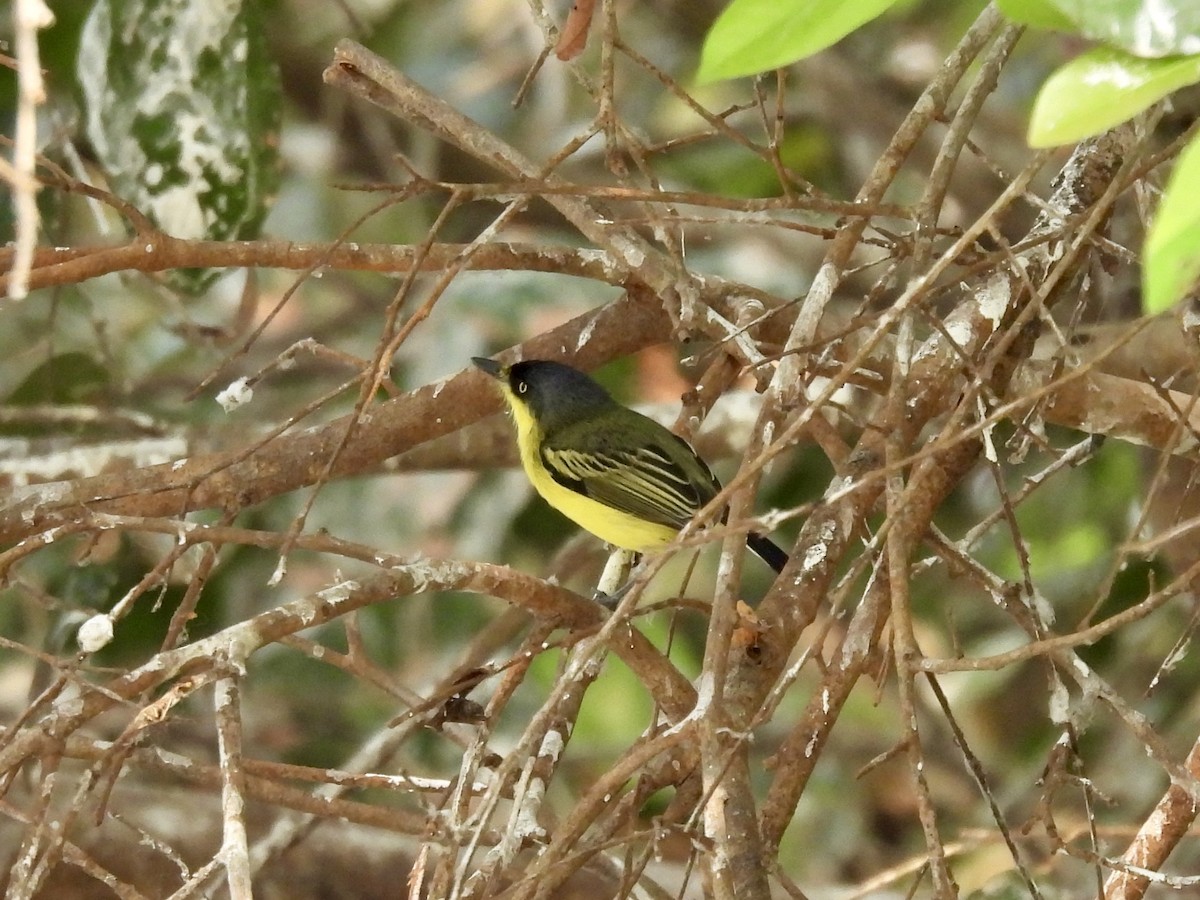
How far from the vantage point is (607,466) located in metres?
3.73

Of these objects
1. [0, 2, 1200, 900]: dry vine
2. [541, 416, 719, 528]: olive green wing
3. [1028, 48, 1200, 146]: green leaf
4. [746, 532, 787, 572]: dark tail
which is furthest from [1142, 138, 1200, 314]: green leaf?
[746, 532, 787, 572]: dark tail

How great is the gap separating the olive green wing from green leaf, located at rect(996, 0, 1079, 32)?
2.19 m

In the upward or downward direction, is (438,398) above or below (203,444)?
below

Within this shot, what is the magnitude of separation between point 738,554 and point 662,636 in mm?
3546

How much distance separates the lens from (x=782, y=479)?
4.42m

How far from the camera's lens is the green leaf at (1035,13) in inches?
51.9

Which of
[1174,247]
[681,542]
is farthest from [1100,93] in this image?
[681,542]

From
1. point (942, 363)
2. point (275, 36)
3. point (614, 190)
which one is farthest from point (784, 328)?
point (275, 36)

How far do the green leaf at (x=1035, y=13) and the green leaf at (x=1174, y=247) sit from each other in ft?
1.26

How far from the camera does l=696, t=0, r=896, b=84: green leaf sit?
130 centimetres

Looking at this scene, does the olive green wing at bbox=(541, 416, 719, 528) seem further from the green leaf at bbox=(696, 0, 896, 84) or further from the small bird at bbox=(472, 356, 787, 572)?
the green leaf at bbox=(696, 0, 896, 84)

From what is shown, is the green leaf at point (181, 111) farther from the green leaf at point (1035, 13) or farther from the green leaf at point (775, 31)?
the green leaf at point (1035, 13)

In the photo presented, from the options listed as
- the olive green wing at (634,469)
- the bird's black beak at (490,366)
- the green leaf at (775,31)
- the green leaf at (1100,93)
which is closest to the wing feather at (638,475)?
the olive green wing at (634,469)

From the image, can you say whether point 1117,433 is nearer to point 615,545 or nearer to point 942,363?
point 942,363
